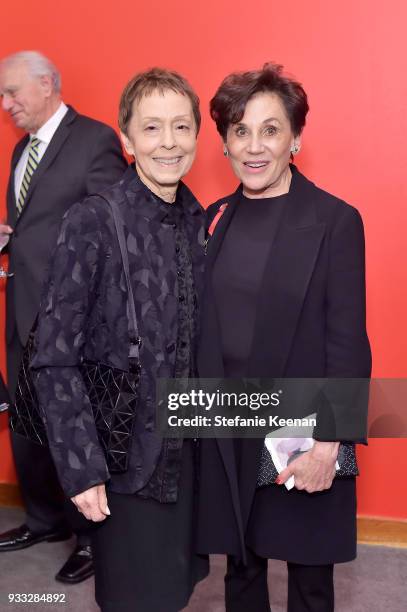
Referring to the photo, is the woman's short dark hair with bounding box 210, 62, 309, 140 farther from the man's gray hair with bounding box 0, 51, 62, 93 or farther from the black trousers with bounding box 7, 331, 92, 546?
the black trousers with bounding box 7, 331, 92, 546

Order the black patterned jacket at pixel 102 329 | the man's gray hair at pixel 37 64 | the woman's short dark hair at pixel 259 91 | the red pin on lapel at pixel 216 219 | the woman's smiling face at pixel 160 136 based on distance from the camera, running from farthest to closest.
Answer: the man's gray hair at pixel 37 64, the red pin on lapel at pixel 216 219, the woman's short dark hair at pixel 259 91, the woman's smiling face at pixel 160 136, the black patterned jacket at pixel 102 329

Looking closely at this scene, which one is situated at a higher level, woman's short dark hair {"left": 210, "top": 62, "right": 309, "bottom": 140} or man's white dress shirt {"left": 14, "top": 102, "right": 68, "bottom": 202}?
man's white dress shirt {"left": 14, "top": 102, "right": 68, "bottom": 202}

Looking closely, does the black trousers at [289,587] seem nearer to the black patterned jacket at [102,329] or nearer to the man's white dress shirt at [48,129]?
the black patterned jacket at [102,329]

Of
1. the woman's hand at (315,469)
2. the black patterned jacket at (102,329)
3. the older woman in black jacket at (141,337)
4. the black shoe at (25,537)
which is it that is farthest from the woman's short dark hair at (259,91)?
the black shoe at (25,537)

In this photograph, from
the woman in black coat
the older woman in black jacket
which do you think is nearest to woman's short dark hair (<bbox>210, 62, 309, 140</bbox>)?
the woman in black coat

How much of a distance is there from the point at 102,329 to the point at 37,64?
1.80m

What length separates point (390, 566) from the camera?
3.07 metres

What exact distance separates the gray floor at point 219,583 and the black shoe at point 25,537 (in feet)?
0.12

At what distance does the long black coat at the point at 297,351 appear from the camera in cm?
181

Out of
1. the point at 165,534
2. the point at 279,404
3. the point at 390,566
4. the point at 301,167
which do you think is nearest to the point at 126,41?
the point at 301,167

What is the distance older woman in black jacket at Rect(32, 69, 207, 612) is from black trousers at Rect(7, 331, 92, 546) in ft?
4.98

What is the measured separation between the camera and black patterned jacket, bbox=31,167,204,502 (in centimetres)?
166

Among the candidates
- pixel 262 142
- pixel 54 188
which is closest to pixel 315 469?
pixel 262 142

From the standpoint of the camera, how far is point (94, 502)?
169cm
